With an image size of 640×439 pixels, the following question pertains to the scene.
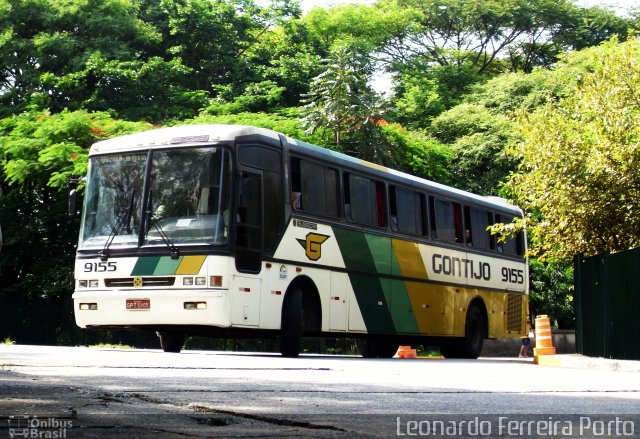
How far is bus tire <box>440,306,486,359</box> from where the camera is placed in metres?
23.8

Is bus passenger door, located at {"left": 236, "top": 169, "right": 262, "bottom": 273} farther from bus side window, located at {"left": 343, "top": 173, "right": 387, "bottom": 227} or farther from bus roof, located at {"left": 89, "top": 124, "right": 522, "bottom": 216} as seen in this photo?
bus side window, located at {"left": 343, "top": 173, "right": 387, "bottom": 227}

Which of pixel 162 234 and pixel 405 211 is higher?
pixel 405 211

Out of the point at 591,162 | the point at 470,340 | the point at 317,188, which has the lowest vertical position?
the point at 470,340

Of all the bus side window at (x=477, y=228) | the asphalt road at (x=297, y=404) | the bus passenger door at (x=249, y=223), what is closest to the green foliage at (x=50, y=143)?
the bus side window at (x=477, y=228)

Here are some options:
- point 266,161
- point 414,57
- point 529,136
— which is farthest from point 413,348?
point 414,57

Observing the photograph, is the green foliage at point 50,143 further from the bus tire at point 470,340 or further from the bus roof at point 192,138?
the bus roof at point 192,138

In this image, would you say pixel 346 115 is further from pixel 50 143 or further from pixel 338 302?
pixel 338 302

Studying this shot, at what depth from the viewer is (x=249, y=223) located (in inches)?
661

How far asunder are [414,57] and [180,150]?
45961 mm

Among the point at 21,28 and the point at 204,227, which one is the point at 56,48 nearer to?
the point at 21,28

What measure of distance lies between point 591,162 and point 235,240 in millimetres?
6146

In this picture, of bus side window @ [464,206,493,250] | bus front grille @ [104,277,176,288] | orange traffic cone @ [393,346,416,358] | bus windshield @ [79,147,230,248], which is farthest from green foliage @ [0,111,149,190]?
bus front grille @ [104,277,176,288]

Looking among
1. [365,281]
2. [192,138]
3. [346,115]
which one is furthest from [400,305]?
[346,115]

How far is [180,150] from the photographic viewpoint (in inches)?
680
